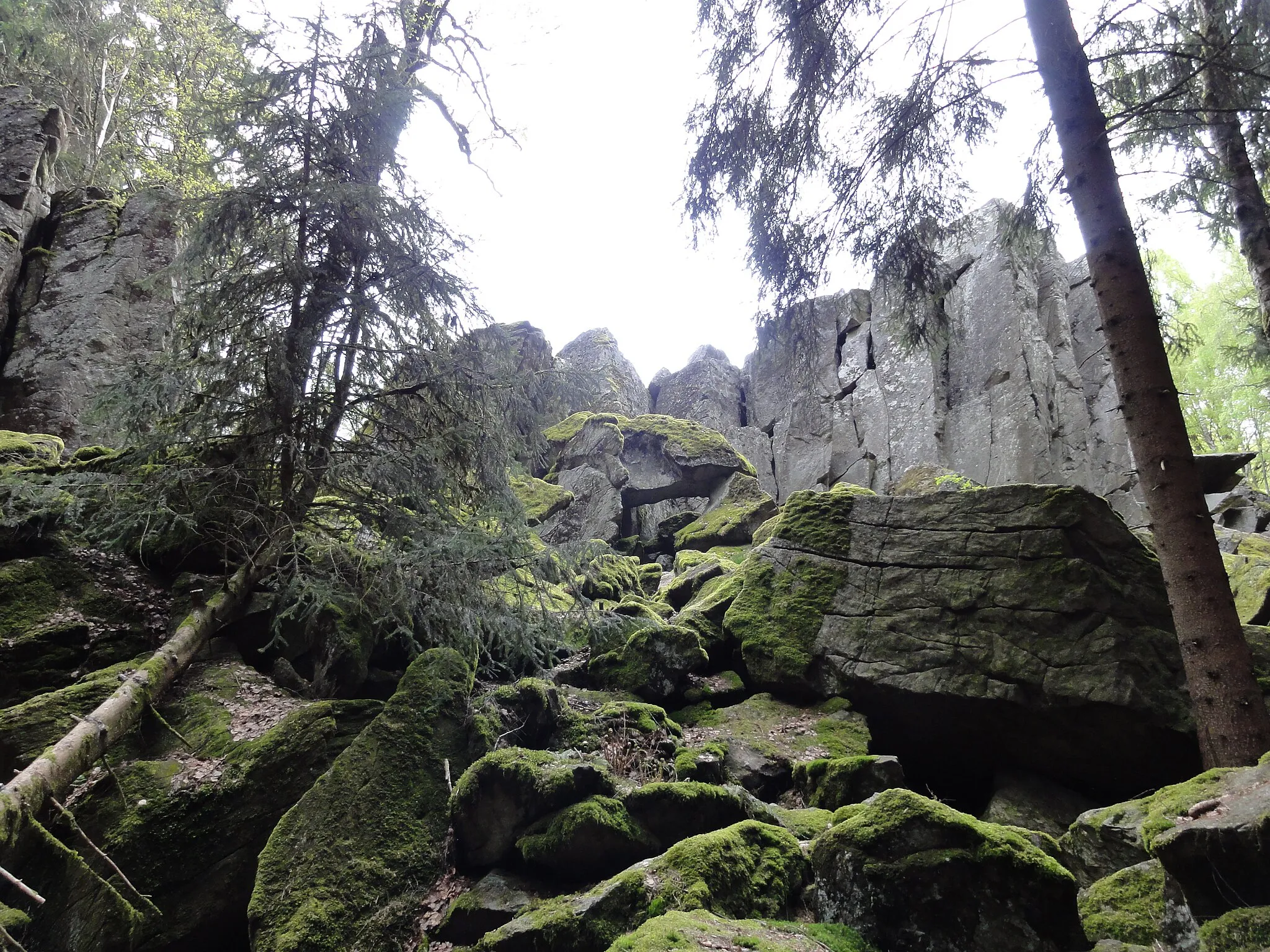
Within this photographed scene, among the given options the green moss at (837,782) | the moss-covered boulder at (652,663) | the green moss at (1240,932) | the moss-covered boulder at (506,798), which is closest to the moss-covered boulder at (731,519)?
the moss-covered boulder at (652,663)

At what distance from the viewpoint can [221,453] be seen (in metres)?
6.77

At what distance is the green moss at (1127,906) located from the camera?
10.1ft

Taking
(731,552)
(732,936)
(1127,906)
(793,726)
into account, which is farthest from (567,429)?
(1127,906)

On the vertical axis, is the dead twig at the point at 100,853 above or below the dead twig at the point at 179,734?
below

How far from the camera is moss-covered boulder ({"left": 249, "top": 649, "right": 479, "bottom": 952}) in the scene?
4262 mm

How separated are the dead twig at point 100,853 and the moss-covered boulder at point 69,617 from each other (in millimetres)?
1802

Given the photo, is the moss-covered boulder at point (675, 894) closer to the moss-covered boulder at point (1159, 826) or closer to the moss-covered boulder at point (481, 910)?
the moss-covered boulder at point (481, 910)

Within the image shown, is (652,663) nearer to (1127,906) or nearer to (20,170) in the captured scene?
(1127,906)

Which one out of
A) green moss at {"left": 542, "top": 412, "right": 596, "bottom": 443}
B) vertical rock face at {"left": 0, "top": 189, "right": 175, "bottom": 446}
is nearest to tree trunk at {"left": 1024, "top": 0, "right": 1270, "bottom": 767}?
vertical rock face at {"left": 0, "top": 189, "right": 175, "bottom": 446}

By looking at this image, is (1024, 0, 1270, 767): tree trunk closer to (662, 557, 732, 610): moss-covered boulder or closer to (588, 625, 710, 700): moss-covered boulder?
(588, 625, 710, 700): moss-covered boulder

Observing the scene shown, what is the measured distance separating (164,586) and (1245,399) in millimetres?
27640

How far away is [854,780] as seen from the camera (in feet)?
17.2

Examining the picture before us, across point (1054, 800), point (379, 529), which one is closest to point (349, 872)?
point (379, 529)

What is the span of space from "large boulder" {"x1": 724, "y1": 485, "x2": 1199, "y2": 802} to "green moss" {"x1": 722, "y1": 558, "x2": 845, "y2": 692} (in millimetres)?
17
